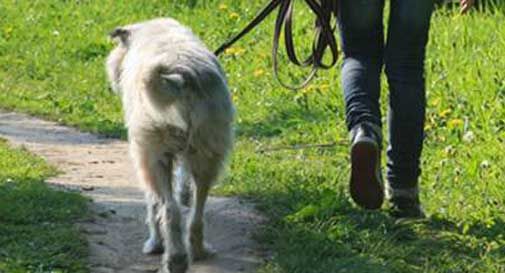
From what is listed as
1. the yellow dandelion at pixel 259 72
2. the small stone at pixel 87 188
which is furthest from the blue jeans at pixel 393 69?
the yellow dandelion at pixel 259 72

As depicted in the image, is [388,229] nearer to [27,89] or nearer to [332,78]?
[332,78]

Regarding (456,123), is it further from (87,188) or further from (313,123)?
(87,188)

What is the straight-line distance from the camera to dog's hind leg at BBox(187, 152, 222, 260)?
543 centimetres

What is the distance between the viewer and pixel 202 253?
18.4 feet

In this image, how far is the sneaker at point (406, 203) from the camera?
5.93 metres

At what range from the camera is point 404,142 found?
5.83 metres

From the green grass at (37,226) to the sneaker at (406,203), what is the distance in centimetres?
153

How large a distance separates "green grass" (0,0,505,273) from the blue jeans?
0.38 metres

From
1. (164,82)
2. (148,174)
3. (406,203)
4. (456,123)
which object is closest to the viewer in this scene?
(164,82)

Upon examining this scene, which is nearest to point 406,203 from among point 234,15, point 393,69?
point 393,69

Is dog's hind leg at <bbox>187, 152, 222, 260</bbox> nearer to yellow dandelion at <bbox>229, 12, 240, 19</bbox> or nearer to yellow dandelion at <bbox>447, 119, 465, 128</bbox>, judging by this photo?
yellow dandelion at <bbox>447, 119, 465, 128</bbox>

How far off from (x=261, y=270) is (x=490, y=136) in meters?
2.52

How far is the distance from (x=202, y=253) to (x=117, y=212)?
948 millimetres

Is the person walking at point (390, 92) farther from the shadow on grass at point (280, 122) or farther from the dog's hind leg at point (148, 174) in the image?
the shadow on grass at point (280, 122)
